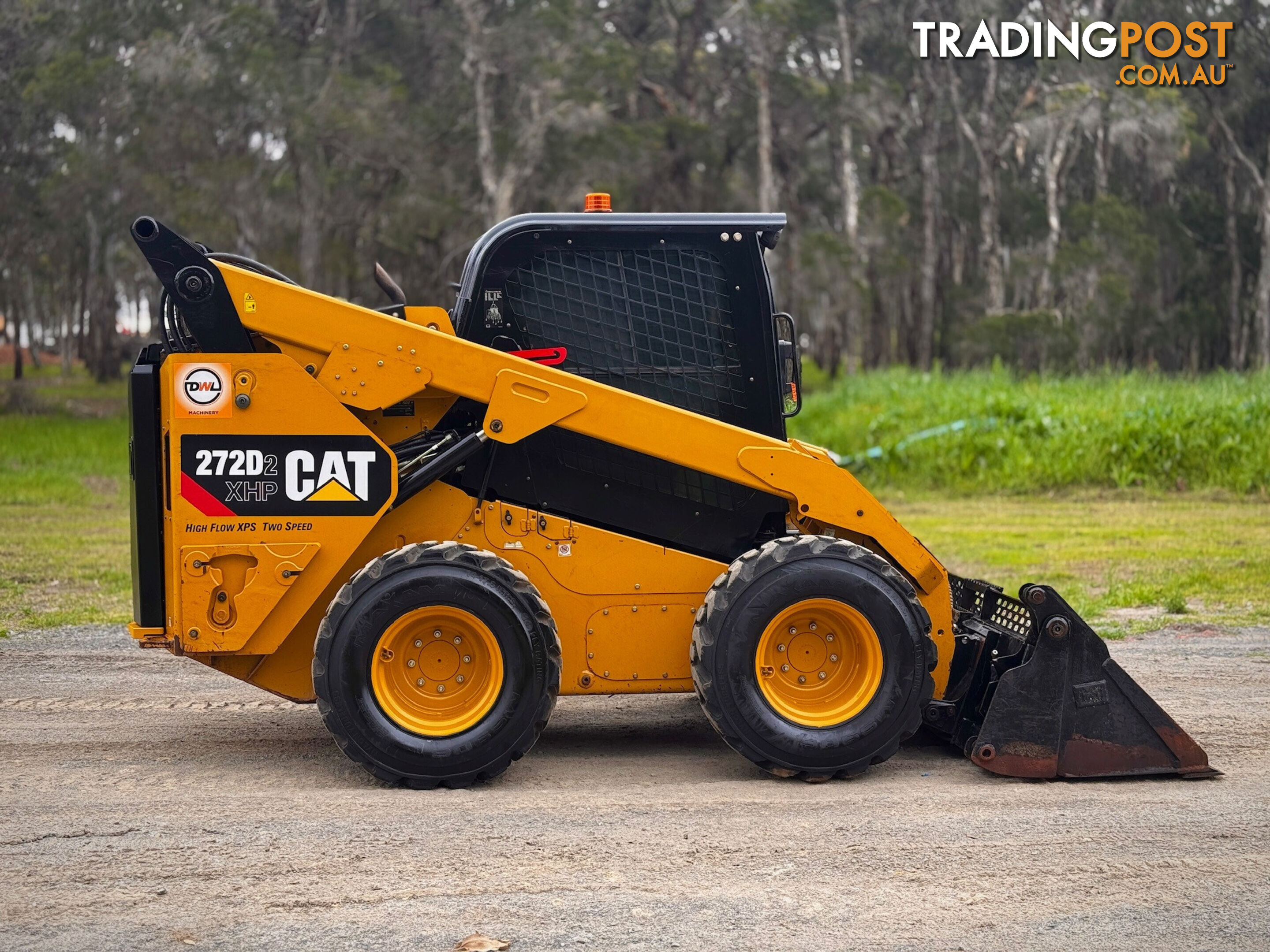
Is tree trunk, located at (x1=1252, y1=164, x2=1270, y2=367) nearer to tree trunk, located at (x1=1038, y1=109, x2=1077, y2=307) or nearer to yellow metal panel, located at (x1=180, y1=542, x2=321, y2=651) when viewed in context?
tree trunk, located at (x1=1038, y1=109, x2=1077, y2=307)

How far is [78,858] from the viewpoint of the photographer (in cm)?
502

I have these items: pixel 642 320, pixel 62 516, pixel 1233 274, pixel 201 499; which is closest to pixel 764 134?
pixel 1233 274

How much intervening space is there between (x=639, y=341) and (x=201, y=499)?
6.90 feet

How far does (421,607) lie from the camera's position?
5.86 m

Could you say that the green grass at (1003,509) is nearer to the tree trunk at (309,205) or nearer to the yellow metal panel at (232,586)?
the yellow metal panel at (232,586)

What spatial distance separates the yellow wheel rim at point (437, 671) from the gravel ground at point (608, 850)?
328 mm

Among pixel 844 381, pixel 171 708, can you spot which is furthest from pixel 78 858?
pixel 844 381

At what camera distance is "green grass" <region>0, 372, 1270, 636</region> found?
36.8 ft

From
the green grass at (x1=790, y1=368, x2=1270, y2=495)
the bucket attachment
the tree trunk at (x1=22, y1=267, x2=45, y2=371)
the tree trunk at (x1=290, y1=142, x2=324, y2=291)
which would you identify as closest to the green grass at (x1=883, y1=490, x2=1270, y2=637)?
the green grass at (x1=790, y1=368, x2=1270, y2=495)

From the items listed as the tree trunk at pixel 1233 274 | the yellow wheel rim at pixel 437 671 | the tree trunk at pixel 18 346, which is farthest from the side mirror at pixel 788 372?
the tree trunk at pixel 1233 274

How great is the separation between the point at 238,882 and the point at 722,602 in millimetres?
2266

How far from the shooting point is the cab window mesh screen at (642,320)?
650cm

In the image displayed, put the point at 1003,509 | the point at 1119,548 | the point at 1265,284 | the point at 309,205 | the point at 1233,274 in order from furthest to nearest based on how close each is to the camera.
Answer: the point at 1233,274 < the point at 1265,284 < the point at 309,205 < the point at 1003,509 < the point at 1119,548

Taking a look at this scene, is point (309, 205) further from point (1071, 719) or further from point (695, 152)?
point (1071, 719)
